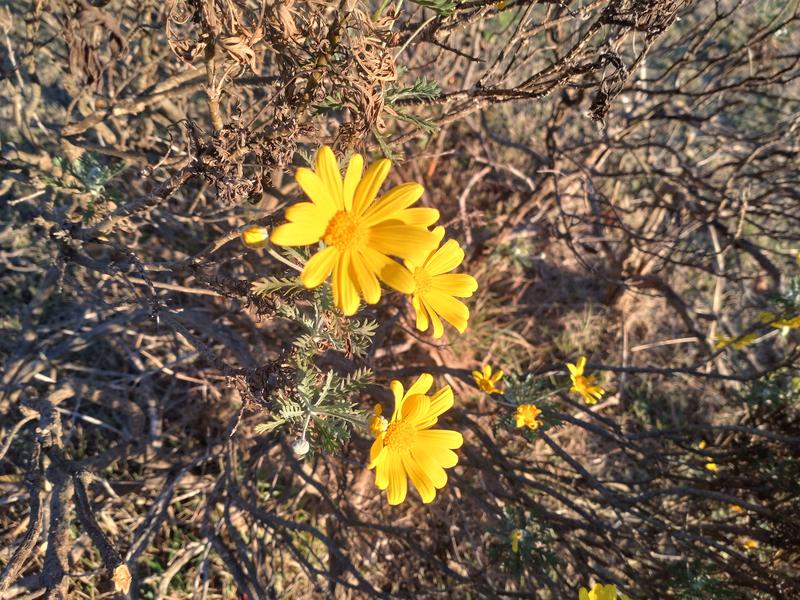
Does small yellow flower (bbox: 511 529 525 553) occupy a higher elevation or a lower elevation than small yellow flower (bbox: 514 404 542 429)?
lower

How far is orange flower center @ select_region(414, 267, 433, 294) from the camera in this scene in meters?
1.47

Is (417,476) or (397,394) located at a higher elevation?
(397,394)

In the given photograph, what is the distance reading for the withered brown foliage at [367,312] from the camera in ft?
4.33

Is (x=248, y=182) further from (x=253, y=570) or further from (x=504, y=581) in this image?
(x=504, y=581)

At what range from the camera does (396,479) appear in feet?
4.70

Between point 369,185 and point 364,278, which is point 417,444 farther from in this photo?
point 369,185

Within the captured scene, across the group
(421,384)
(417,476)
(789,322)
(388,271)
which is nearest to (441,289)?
(421,384)

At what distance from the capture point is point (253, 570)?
1.96 meters

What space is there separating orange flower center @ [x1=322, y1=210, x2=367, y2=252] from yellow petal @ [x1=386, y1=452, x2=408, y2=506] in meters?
0.65

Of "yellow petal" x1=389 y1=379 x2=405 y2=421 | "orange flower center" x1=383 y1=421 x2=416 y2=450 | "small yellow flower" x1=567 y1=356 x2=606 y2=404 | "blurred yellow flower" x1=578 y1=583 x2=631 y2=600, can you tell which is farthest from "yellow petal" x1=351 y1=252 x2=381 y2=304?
"small yellow flower" x1=567 y1=356 x2=606 y2=404

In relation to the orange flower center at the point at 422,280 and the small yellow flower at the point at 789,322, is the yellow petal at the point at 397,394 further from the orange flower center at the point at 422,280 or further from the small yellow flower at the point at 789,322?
the small yellow flower at the point at 789,322

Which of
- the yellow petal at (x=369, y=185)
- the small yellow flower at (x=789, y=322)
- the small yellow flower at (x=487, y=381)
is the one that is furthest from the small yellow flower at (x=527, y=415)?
the small yellow flower at (x=789, y=322)

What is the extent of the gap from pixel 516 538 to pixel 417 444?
0.73 metres

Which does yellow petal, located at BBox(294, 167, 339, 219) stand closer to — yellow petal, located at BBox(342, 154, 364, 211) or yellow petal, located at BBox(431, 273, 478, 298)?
yellow petal, located at BBox(342, 154, 364, 211)
